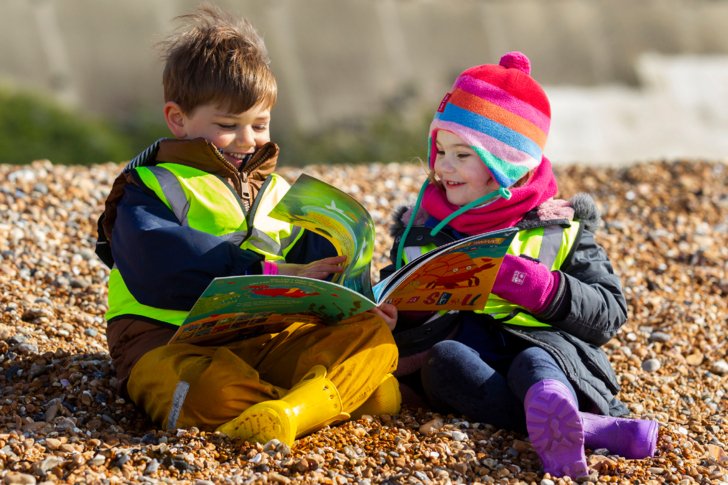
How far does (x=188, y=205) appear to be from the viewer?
3.97 m

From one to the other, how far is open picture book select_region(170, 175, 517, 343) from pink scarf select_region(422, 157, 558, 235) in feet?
1.34

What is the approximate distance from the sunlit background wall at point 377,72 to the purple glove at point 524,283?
5.82 m

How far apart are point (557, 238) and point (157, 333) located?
1469 mm

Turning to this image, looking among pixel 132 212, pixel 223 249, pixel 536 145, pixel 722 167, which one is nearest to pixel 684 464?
pixel 536 145

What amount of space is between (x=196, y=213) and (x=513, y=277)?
113cm

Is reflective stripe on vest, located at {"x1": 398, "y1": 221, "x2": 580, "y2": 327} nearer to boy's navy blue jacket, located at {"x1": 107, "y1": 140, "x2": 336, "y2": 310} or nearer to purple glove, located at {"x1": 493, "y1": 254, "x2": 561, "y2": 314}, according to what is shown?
purple glove, located at {"x1": 493, "y1": 254, "x2": 561, "y2": 314}

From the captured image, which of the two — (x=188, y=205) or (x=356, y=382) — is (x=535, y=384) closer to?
(x=356, y=382)

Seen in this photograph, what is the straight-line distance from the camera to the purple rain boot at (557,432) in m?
3.47

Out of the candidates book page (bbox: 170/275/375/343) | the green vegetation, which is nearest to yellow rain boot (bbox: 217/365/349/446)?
book page (bbox: 170/275/375/343)

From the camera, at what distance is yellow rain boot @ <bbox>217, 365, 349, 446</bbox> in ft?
11.3

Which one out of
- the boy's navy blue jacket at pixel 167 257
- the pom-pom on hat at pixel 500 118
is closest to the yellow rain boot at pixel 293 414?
the boy's navy blue jacket at pixel 167 257

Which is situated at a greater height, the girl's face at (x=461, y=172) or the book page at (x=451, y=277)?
the girl's face at (x=461, y=172)

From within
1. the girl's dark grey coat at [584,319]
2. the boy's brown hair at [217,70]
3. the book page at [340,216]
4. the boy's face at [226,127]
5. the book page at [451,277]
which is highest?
the boy's brown hair at [217,70]

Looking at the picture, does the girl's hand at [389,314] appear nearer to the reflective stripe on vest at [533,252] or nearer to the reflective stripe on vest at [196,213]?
the reflective stripe on vest at [533,252]
